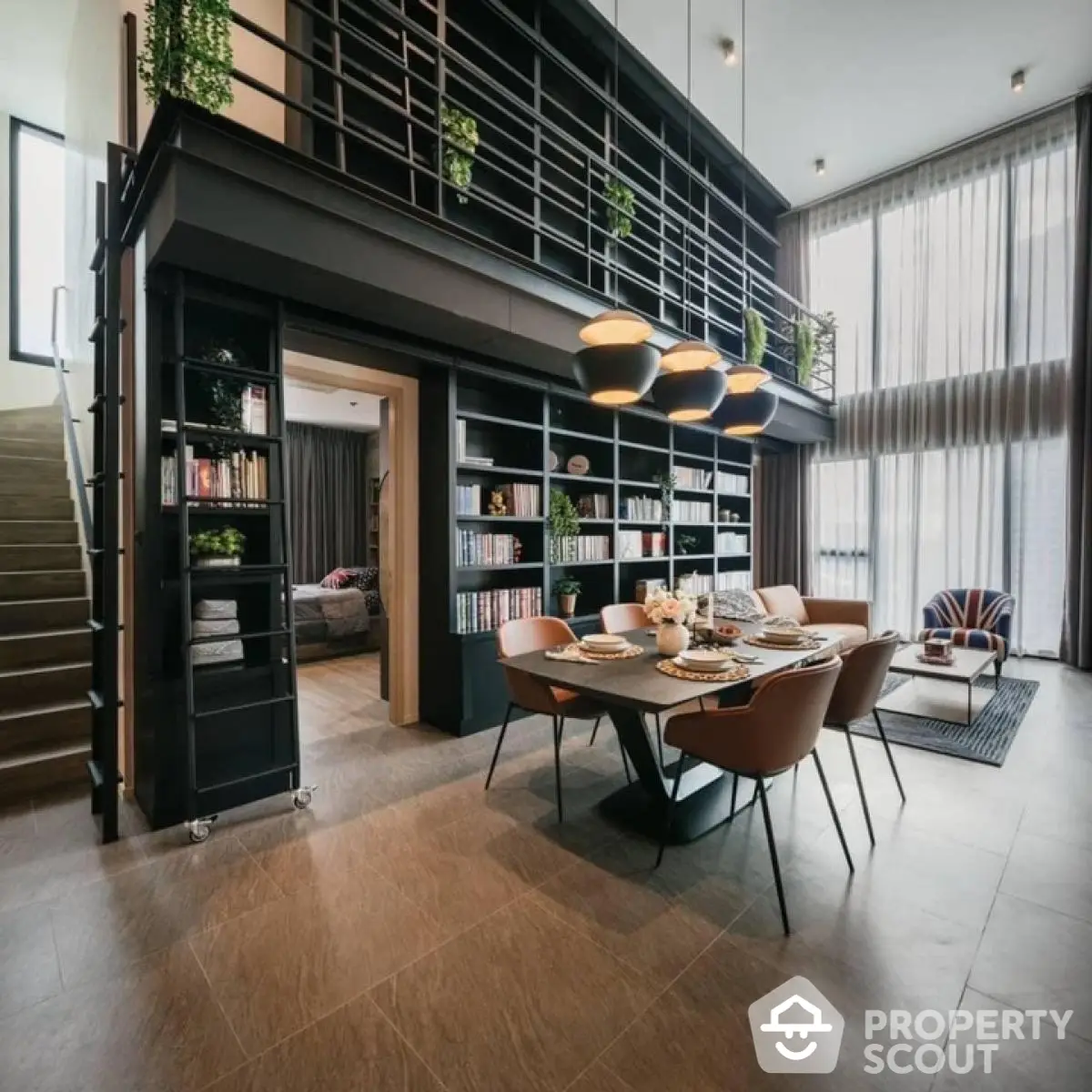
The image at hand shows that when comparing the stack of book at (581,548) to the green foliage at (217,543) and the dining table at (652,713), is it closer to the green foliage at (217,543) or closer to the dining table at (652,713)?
the dining table at (652,713)

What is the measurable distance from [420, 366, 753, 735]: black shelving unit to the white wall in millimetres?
4878

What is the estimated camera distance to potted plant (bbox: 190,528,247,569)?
261cm

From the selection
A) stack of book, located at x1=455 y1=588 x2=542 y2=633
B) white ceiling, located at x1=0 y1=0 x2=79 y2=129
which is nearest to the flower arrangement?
stack of book, located at x1=455 y1=588 x2=542 y2=633

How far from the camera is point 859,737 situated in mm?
3641

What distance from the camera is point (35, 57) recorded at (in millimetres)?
4941

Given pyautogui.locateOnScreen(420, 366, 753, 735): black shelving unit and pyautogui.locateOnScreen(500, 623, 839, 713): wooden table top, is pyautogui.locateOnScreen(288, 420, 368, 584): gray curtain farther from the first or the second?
pyautogui.locateOnScreen(500, 623, 839, 713): wooden table top

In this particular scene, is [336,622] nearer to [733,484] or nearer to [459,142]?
[459,142]

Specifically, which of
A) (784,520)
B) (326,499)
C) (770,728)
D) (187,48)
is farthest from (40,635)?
(784,520)

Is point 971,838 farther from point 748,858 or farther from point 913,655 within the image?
point 913,655

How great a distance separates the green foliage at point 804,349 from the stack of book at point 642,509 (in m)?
2.58

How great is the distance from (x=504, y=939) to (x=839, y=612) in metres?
4.73

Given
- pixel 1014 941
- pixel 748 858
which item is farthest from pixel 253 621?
pixel 1014 941

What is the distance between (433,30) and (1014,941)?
5571mm

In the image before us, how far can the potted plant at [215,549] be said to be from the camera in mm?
A: 2609
